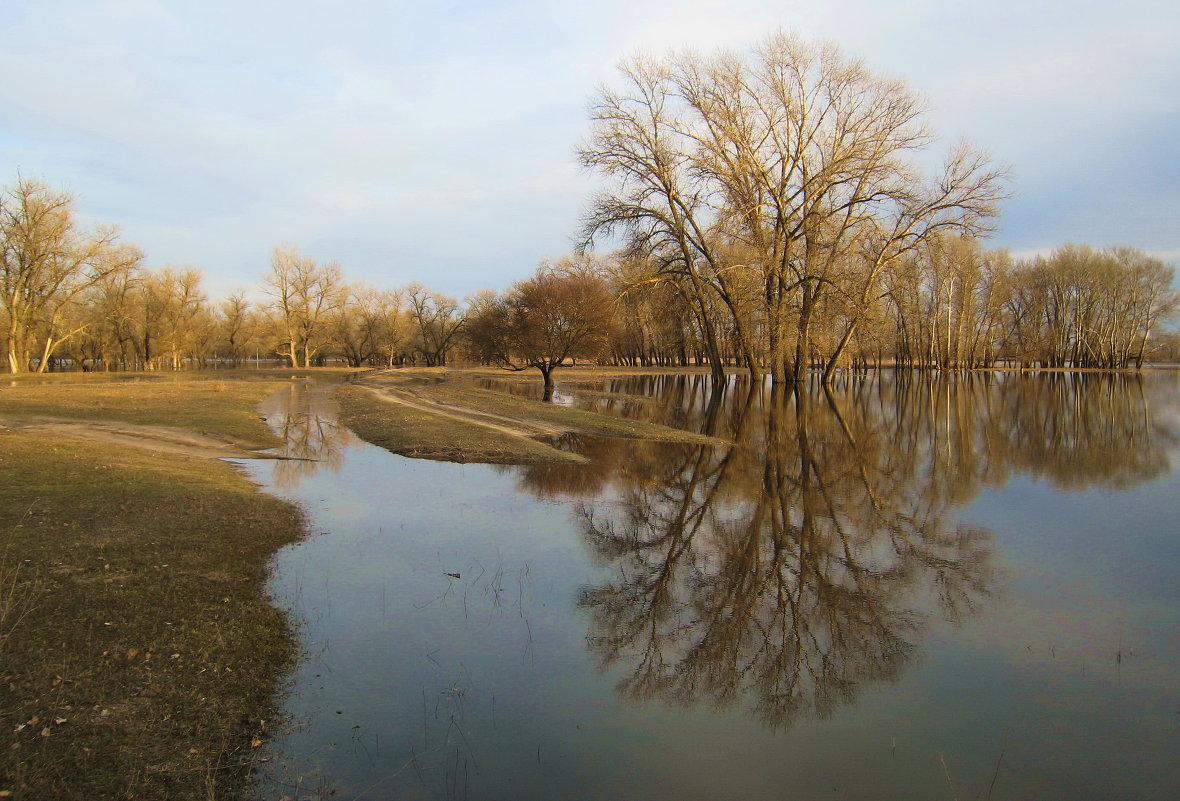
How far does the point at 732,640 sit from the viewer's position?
237 inches

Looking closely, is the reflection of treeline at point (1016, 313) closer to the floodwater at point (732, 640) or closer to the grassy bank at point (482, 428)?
the grassy bank at point (482, 428)

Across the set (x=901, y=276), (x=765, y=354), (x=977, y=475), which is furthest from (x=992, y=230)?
(x=977, y=475)

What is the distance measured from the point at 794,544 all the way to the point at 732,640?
3235mm

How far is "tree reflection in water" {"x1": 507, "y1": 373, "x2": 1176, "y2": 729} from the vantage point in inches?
222

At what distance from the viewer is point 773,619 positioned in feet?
21.2

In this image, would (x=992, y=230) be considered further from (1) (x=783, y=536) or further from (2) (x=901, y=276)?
(1) (x=783, y=536)

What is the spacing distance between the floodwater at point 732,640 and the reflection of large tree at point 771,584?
0.13 feet

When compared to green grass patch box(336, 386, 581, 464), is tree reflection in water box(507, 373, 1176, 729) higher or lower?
lower

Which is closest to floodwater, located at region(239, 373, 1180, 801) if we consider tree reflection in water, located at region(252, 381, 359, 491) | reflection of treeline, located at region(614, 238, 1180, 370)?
tree reflection in water, located at region(252, 381, 359, 491)

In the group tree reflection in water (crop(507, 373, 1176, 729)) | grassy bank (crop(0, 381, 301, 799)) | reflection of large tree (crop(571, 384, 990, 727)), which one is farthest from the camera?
tree reflection in water (crop(507, 373, 1176, 729))

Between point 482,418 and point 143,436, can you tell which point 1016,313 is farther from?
point 143,436

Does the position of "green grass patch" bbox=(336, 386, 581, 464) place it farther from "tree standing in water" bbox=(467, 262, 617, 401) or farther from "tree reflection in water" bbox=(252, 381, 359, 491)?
"tree standing in water" bbox=(467, 262, 617, 401)

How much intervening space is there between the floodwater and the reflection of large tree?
0.13 ft

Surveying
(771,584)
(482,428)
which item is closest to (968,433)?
(482,428)
